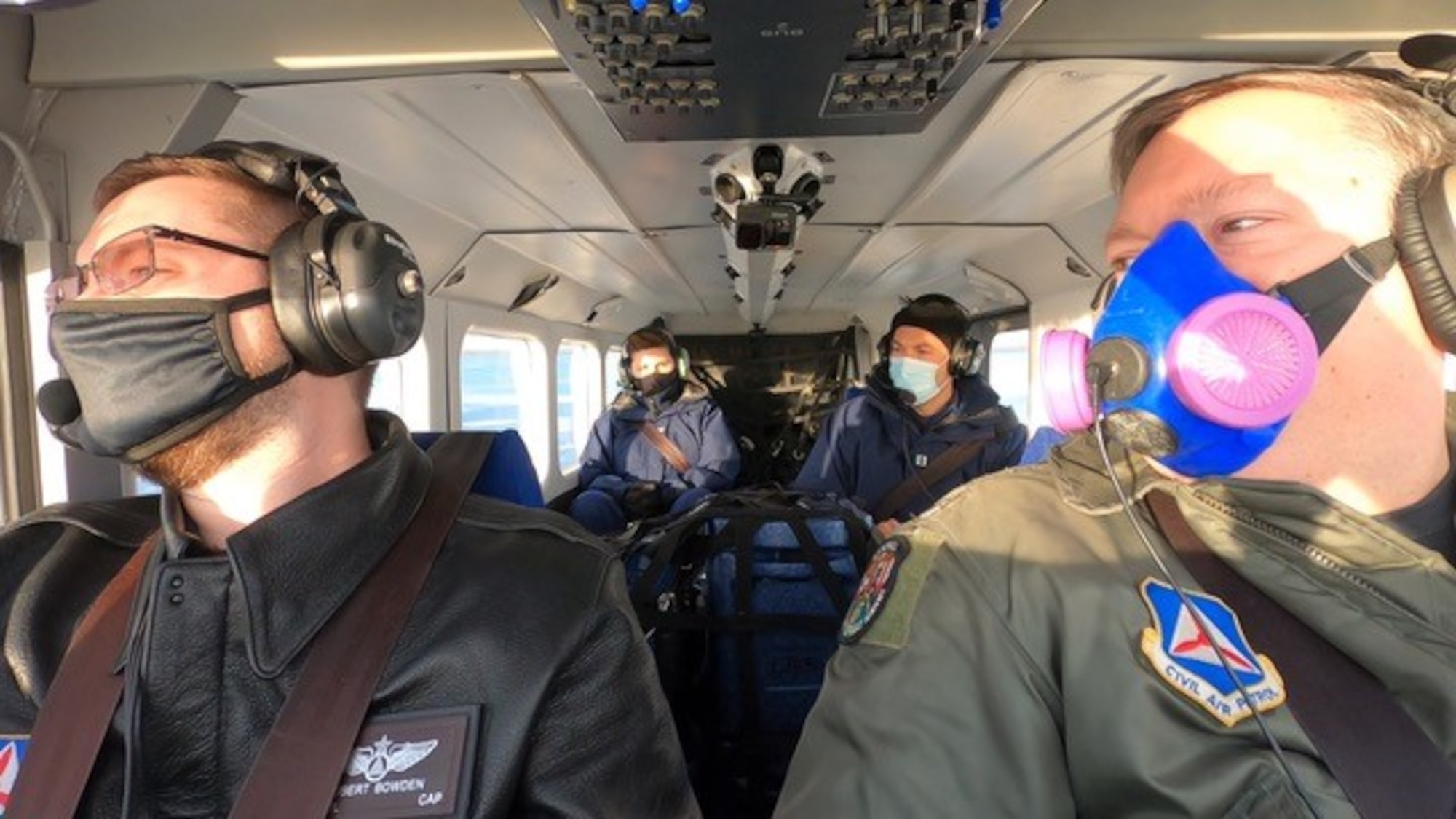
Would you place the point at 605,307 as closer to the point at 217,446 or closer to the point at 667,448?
the point at 667,448

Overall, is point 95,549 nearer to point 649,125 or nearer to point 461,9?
point 461,9

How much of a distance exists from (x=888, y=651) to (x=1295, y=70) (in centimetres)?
110

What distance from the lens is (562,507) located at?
22.8ft

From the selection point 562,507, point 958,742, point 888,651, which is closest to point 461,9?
point 888,651


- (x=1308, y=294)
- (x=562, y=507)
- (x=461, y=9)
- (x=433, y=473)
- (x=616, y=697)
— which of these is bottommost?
(x=562, y=507)

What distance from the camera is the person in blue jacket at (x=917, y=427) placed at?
4.15 meters

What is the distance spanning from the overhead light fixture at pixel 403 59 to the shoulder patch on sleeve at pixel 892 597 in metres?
1.73

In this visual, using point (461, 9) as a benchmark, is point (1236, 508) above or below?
below

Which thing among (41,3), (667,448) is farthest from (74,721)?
(667,448)

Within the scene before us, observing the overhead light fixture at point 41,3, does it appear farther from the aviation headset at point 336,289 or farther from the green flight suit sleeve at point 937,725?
the green flight suit sleeve at point 937,725

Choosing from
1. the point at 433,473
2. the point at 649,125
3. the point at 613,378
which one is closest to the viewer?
the point at 433,473

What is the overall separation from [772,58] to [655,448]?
14.5 ft

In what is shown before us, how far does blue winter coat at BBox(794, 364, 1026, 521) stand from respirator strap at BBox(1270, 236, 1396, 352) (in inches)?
123

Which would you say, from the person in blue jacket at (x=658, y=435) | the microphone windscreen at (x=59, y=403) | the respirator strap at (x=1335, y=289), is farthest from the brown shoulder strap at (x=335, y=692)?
the person in blue jacket at (x=658, y=435)
